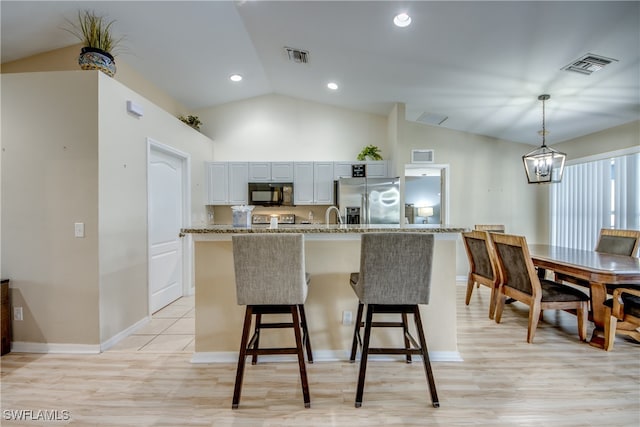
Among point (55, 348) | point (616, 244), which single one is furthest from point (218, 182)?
point (616, 244)

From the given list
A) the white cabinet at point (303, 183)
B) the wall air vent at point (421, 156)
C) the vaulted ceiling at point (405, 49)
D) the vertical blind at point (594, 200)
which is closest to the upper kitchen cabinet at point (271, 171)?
the white cabinet at point (303, 183)

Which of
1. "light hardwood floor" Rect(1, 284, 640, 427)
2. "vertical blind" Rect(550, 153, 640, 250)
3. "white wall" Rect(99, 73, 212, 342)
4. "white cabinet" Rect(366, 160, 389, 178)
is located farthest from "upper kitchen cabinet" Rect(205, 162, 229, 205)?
"vertical blind" Rect(550, 153, 640, 250)

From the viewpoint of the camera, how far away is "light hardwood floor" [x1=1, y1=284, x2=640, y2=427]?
1.78 meters

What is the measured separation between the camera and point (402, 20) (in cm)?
257

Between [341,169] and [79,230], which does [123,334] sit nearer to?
[79,230]

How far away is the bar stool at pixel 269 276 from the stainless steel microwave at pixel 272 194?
3041 mm

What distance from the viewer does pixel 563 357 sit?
2475mm

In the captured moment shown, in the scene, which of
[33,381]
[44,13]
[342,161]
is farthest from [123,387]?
[342,161]

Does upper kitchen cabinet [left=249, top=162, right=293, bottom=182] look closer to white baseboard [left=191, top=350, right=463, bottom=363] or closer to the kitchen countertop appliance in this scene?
the kitchen countertop appliance

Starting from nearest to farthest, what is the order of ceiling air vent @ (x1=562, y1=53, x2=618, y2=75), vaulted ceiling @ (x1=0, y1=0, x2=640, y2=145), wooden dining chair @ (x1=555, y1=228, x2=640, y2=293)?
vaulted ceiling @ (x1=0, y1=0, x2=640, y2=145), ceiling air vent @ (x1=562, y1=53, x2=618, y2=75), wooden dining chair @ (x1=555, y1=228, x2=640, y2=293)

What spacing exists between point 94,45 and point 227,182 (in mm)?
2580

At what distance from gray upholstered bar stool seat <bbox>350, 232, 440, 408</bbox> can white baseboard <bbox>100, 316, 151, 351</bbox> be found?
2316 mm

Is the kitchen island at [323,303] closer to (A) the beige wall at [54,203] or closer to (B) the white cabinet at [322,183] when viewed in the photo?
(A) the beige wall at [54,203]

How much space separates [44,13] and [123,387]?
3.32 m
